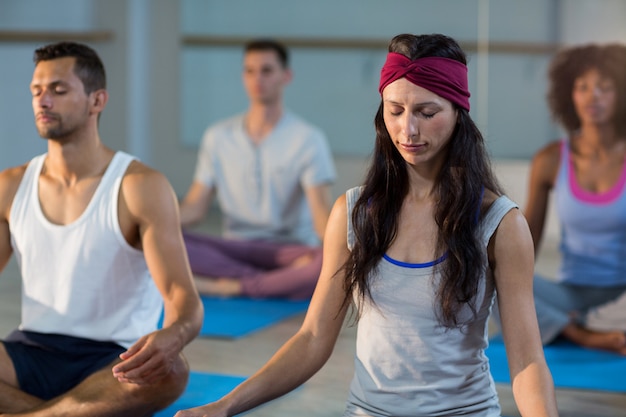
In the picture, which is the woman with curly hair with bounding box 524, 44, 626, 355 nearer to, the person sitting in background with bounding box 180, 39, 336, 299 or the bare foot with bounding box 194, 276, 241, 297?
the person sitting in background with bounding box 180, 39, 336, 299

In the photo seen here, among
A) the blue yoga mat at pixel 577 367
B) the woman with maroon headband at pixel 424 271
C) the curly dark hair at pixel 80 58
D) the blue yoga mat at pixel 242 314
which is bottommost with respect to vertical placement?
the blue yoga mat at pixel 242 314

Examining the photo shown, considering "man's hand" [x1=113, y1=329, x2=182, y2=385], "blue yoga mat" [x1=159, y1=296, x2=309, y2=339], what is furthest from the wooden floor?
"man's hand" [x1=113, y1=329, x2=182, y2=385]

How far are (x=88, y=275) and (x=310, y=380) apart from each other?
0.87 m

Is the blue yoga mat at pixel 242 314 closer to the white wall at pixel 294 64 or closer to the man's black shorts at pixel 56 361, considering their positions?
the man's black shorts at pixel 56 361

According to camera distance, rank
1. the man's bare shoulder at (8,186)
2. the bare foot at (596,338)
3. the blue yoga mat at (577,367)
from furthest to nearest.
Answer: the bare foot at (596,338), the blue yoga mat at (577,367), the man's bare shoulder at (8,186)

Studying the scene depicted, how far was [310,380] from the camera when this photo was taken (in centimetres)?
321

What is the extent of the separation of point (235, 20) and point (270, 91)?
311 cm

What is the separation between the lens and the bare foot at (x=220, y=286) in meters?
4.44

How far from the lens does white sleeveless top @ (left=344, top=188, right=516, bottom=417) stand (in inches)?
73.9

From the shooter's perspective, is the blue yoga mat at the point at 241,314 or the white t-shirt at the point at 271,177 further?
the white t-shirt at the point at 271,177

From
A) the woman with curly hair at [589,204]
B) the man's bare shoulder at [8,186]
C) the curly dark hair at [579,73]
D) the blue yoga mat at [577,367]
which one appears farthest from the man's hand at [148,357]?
the curly dark hair at [579,73]

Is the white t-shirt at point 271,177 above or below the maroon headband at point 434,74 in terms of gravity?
below

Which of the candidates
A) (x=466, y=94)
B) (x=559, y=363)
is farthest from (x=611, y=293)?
(x=466, y=94)

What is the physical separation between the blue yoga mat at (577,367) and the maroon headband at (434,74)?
141cm
